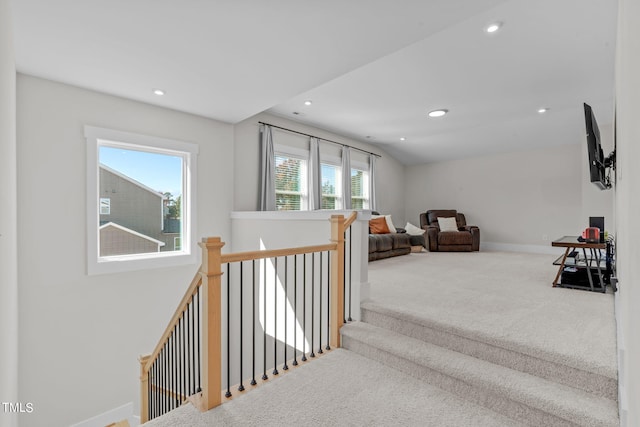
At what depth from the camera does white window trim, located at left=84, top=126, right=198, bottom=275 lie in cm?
335

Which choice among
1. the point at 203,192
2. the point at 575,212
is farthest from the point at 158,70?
the point at 575,212

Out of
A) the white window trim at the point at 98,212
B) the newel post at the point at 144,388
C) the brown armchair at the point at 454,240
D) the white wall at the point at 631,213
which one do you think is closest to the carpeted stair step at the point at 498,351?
the white wall at the point at 631,213

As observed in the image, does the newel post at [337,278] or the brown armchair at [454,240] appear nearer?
the newel post at [337,278]

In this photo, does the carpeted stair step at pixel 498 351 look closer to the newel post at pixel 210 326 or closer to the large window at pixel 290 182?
the newel post at pixel 210 326

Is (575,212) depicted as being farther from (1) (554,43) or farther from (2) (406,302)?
(2) (406,302)

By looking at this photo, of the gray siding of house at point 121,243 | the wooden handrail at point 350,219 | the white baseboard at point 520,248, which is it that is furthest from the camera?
the white baseboard at point 520,248

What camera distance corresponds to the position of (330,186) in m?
6.22

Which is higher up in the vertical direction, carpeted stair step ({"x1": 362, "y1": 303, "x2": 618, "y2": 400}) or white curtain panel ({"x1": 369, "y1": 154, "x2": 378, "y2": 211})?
white curtain panel ({"x1": 369, "y1": 154, "x2": 378, "y2": 211})

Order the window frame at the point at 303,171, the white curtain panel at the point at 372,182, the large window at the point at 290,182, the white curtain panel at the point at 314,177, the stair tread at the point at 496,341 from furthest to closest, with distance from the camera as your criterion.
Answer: the white curtain panel at the point at 372,182, the white curtain panel at the point at 314,177, the window frame at the point at 303,171, the large window at the point at 290,182, the stair tread at the point at 496,341

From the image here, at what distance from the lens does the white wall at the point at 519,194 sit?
587cm

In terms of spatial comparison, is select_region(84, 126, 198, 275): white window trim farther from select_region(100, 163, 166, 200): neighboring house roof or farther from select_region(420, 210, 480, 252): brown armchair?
select_region(420, 210, 480, 252): brown armchair

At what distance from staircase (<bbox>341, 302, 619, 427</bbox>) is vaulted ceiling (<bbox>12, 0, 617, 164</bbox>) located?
7.25 ft

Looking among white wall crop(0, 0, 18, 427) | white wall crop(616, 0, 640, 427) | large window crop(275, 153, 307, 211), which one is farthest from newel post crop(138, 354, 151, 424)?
white wall crop(616, 0, 640, 427)

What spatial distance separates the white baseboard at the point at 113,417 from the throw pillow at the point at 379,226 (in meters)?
4.29
